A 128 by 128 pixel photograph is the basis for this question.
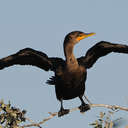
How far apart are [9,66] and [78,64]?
1.79 metres

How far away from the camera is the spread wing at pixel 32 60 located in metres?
11.7

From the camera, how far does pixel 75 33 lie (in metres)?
11.8

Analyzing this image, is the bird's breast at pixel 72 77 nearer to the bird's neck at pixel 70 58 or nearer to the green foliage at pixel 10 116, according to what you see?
the bird's neck at pixel 70 58

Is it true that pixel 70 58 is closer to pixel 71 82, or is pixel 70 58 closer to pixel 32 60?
pixel 71 82

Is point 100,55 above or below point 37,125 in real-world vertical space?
above

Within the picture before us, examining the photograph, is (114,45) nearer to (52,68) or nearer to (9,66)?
(52,68)

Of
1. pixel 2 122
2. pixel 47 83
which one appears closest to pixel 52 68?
pixel 47 83

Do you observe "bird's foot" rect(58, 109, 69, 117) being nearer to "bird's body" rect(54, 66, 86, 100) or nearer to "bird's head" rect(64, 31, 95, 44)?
"bird's body" rect(54, 66, 86, 100)

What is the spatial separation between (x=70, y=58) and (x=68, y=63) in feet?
0.54

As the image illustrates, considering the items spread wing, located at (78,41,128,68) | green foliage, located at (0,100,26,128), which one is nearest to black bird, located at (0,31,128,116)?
spread wing, located at (78,41,128,68)

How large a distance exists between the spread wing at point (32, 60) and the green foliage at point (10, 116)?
2.67 meters

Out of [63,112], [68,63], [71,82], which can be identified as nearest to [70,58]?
[68,63]

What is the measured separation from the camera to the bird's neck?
37.1ft

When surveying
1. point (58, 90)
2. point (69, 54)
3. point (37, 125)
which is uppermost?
point (69, 54)
